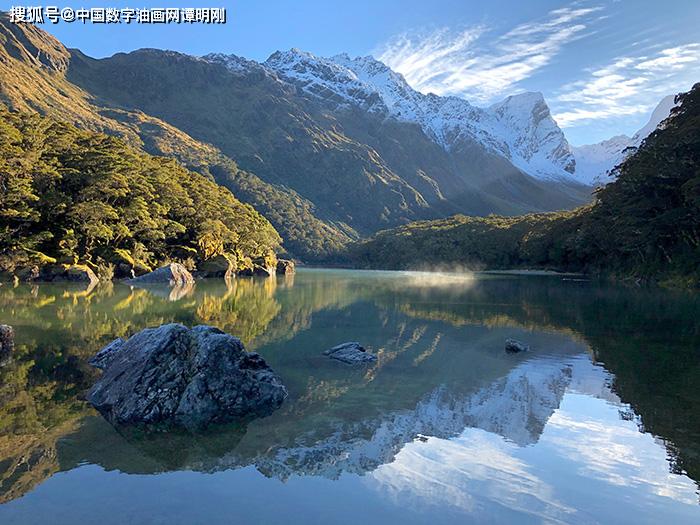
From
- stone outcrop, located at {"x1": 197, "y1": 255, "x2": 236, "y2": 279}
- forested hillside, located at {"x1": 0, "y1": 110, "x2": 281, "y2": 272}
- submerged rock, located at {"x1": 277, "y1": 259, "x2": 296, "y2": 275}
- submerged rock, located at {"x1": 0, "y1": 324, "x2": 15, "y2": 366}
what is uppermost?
forested hillside, located at {"x1": 0, "y1": 110, "x2": 281, "y2": 272}

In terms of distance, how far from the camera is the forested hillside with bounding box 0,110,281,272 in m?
43.9

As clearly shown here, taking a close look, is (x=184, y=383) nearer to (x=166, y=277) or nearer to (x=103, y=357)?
(x=103, y=357)

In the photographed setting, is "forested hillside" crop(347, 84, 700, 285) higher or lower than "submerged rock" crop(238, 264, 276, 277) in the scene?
higher

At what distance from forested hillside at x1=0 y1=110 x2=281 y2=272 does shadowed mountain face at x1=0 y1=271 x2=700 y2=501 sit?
2187 centimetres

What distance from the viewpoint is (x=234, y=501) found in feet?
21.4

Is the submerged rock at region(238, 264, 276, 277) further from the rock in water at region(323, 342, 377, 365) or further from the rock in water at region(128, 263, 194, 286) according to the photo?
the rock in water at region(323, 342, 377, 365)

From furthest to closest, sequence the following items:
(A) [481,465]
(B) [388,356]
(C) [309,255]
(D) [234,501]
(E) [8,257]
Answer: (C) [309,255], (E) [8,257], (B) [388,356], (A) [481,465], (D) [234,501]

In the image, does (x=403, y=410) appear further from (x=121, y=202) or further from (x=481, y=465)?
(x=121, y=202)

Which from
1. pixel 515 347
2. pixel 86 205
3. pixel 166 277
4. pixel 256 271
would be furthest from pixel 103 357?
pixel 256 271

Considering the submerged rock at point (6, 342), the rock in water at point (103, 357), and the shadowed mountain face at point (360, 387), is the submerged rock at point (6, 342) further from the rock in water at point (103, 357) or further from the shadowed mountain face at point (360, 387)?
the rock in water at point (103, 357)

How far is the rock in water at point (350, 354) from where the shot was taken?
15.0 m

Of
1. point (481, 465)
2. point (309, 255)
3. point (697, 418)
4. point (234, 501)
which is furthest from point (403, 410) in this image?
point (309, 255)

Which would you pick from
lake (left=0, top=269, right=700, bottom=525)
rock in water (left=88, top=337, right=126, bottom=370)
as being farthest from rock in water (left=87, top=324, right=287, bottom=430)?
rock in water (left=88, top=337, right=126, bottom=370)

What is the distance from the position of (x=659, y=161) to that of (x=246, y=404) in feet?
176
